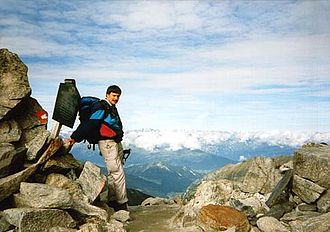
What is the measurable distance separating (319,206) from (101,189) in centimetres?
813

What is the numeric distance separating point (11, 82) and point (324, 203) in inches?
493

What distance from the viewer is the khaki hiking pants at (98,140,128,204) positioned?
14.7 metres

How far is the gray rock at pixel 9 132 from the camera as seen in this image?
45.0 feet

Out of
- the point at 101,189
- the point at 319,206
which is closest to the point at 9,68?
the point at 101,189

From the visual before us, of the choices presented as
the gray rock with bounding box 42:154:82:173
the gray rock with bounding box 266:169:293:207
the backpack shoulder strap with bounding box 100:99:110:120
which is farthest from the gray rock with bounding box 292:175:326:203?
the gray rock with bounding box 42:154:82:173

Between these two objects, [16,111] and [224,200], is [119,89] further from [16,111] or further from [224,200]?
[224,200]

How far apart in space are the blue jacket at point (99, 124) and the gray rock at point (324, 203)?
792cm

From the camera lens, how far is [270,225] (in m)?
12.0

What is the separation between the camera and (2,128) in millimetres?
13961

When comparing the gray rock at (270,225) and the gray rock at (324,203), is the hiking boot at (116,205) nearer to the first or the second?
the gray rock at (270,225)

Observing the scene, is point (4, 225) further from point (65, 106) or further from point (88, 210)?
point (65, 106)

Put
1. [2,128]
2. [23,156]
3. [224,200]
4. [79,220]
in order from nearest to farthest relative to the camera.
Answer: [79,220] → [23,156] → [2,128] → [224,200]

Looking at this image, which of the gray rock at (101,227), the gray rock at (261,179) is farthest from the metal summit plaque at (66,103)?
the gray rock at (261,179)

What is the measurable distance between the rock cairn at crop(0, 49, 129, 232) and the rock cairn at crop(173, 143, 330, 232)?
325 cm
